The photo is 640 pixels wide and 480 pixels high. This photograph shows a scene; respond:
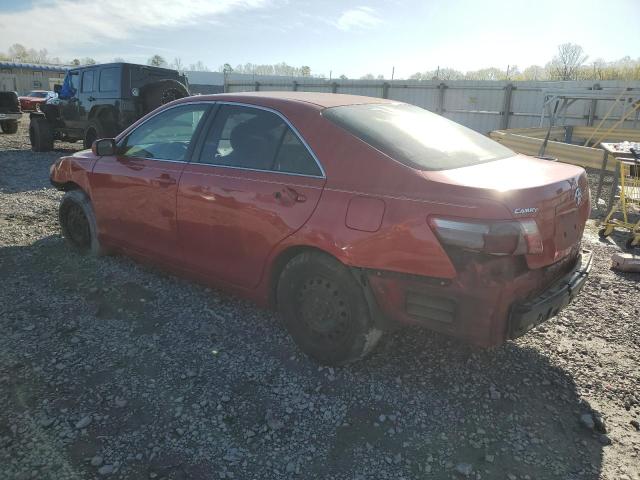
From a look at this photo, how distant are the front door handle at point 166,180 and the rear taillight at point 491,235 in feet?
7.09

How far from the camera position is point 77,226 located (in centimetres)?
489

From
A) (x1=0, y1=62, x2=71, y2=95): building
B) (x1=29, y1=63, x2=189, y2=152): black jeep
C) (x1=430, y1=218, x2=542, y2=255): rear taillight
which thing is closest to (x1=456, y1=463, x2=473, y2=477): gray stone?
(x1=430, y1=218, x2=542, y2=255): rear taillight

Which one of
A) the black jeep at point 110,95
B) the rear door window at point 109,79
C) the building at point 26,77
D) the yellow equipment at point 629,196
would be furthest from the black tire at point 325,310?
the building at point 26,77

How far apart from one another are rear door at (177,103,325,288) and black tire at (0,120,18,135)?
1752 cm

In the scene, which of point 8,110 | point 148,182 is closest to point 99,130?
point 148,182

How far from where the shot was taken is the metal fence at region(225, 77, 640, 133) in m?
16.3

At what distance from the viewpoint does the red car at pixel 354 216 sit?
94.9 inches

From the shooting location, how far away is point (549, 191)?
8.38ft

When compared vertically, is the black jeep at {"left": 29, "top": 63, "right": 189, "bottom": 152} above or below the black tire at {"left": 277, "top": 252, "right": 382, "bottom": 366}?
above

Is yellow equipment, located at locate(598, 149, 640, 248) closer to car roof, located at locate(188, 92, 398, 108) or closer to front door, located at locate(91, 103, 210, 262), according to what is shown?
car roof, located at locate(188, 92, 398, 108)

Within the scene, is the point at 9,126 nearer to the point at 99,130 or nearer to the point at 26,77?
the point at 99,130

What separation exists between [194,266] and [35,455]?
5.47 feet

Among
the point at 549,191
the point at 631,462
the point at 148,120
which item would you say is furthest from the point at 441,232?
the point at 148,120

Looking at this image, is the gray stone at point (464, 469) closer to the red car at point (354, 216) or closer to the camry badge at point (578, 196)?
the red car at point (354, 216)
